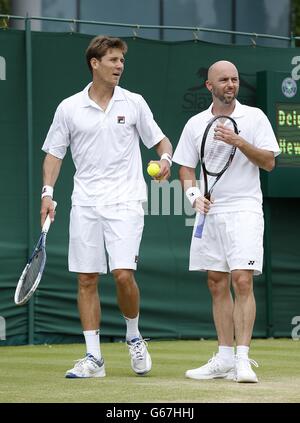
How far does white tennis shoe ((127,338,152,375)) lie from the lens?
28.6ft

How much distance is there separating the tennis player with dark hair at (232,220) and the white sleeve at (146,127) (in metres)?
0.27

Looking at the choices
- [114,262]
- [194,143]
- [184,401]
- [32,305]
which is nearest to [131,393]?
[184,401]

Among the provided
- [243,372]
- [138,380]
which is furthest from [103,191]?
[243,372]

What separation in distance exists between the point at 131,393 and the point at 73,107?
2032 millimetres

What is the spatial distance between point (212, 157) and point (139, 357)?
1.34 m

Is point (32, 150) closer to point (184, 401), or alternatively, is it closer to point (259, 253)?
point (259, 253)

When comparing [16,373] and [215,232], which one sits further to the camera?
[16,373]

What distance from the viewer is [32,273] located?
8.26m

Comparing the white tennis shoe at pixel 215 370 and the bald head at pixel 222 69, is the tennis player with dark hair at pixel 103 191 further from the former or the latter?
the bald head at pixel 222 69

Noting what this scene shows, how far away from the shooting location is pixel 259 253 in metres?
8.37

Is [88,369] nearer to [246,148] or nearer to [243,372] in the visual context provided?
[243,372]

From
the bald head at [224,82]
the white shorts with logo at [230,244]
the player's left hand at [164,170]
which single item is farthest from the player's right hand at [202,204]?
the bald head at [224,82]

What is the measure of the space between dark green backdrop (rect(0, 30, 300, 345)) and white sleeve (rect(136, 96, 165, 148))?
322cm

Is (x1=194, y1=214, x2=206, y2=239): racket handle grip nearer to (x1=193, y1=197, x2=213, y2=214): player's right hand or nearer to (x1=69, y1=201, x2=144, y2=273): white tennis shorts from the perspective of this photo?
(x1=193, y1=197, x2=213, y2=214): player's right hand
